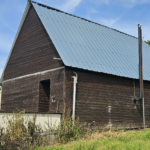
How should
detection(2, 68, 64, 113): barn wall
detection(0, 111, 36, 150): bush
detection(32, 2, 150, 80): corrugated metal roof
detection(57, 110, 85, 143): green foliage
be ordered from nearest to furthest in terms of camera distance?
detection(0, 111, 36, 150): bush
detection(57, 110, 85, 143): green foliage
detection(2, 68, 64, 113): barn wall
detection(32, 2, 150, 80): corrugated metal roof

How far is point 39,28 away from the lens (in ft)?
52.9

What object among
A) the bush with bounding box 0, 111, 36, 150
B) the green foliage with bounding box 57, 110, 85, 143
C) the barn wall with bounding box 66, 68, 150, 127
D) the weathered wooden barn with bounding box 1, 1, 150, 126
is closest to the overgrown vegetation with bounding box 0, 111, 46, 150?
the bush with bounding box 0, 111, 36, 150

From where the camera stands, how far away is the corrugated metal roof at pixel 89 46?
46.7 feet

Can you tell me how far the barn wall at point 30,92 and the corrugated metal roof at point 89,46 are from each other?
59.1 inches

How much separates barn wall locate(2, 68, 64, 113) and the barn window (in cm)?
19

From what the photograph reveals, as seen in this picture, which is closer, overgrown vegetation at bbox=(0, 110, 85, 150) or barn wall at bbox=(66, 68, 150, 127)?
overgrown vegetation at bbox=(0, 110, 85, 150)

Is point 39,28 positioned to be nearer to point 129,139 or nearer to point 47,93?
point 47,93

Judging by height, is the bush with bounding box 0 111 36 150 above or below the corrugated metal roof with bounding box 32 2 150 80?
below

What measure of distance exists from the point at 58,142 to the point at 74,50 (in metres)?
5.48

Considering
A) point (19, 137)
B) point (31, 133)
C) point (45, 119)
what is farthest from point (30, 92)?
point (19, 137)

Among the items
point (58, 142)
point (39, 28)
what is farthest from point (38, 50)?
point (58, 142)

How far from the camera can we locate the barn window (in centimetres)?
1498

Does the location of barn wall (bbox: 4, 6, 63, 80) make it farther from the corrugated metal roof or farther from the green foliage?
the green foliage

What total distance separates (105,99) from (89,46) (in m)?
3.54
